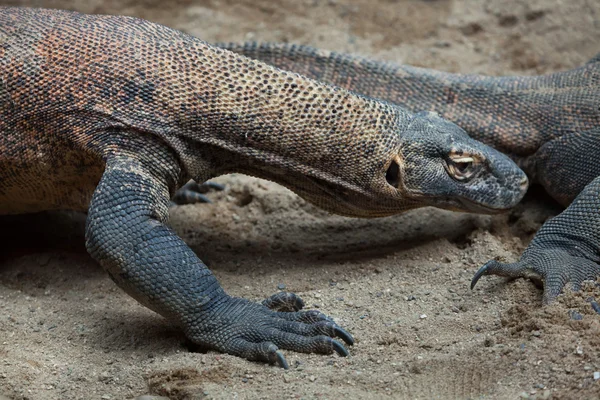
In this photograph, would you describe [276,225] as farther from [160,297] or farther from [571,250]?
[571,250]

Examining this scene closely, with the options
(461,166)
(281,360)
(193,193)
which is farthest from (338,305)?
(193,193)

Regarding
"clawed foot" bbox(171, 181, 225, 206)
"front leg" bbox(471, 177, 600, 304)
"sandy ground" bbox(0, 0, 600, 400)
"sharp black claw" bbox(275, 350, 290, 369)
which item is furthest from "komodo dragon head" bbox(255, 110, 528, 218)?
"clawed foot" bbox(171, 181, 225, 206)

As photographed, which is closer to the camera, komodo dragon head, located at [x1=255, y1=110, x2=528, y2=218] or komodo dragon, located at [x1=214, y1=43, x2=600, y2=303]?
komodo dragon head, located at [x1=255, y1=110, x2=528, y2=218]

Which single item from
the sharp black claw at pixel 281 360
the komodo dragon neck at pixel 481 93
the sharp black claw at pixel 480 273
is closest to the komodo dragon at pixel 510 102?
the komodo dragon neck at pixel 481 93

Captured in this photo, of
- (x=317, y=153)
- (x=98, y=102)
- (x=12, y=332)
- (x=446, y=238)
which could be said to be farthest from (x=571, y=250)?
(x=12, y=332)

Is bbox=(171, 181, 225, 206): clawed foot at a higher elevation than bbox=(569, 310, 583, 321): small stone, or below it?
below

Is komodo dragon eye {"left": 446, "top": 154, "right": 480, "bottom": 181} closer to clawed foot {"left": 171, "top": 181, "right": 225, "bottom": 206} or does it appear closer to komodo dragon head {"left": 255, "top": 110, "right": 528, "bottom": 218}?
komodo dragon head {"left": 255, "top": 110, "right": 528, "bottom": 218}
